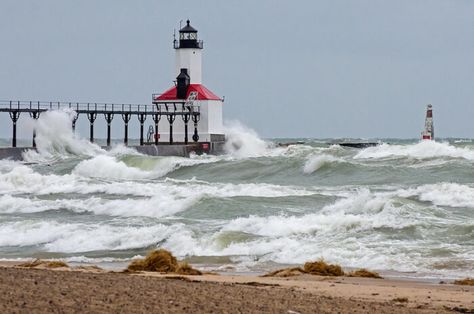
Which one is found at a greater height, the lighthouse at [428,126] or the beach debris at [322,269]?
the lighthouse at [428,126]

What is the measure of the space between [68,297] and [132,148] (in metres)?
49.7

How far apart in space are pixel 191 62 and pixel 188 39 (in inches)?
56.9

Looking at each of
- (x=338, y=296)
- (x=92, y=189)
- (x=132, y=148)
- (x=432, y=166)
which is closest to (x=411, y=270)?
(x=338, y=296)

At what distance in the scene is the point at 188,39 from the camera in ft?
208

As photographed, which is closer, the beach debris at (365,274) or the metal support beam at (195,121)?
the beach debris at (365,274)

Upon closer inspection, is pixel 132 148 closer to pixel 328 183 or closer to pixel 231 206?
pixel 328 183

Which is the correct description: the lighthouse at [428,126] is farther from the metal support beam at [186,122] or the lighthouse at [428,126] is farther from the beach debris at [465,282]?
the beach debris at [465,282]

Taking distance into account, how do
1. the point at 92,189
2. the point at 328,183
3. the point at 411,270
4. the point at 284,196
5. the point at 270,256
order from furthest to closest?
1. the point at 328,183
2. the point at 92,189
3. the point at 284,196
4. the point at 270,256
5. the point at 411,270

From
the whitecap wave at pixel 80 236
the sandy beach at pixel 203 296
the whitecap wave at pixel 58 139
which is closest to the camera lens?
the sandy beach at pixel 203 296

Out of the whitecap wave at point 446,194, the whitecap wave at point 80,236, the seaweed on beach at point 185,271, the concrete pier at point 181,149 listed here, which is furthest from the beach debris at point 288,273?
the concrete pier at point 181,149

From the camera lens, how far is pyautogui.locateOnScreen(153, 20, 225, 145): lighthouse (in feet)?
207

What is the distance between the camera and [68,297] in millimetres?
9969

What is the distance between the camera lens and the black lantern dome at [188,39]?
63.3m

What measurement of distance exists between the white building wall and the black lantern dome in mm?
273
